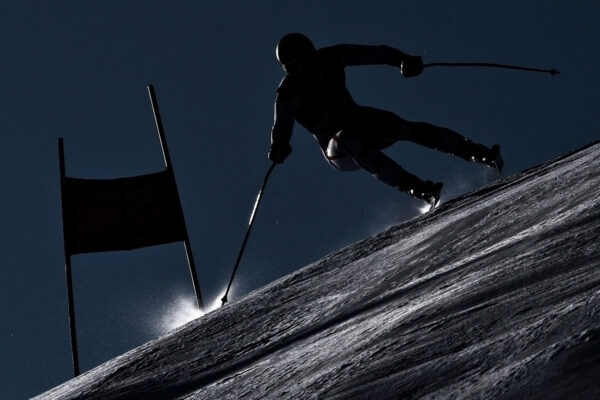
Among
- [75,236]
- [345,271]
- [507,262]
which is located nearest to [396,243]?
[345,271]

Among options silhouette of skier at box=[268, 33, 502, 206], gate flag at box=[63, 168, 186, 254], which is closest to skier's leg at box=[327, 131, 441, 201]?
silhouette of skier at box=[268, 33, 502, 206]

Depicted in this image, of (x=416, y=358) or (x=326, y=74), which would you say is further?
Answer: (x=326, y=74)

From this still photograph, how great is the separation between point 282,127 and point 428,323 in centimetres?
451

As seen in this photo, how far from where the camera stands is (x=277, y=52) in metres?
6.71

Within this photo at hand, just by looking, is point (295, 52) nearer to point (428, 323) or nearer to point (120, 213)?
point (120, 213)

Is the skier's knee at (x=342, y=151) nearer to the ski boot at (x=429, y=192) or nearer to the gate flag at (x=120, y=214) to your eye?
the ski boot at (x=429, y=192)

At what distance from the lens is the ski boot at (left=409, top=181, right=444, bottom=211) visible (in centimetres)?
647

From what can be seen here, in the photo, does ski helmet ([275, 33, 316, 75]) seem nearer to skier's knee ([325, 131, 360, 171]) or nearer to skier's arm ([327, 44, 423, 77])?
skier's arm ([327, 44, 423, 77])

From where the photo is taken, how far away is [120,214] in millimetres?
8539

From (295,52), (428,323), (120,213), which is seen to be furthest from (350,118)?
(428,323)

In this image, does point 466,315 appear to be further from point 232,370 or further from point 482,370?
point 232,370

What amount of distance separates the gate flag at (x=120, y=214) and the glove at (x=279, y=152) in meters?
2.03

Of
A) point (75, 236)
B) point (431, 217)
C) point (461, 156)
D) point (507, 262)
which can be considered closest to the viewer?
point (507, 262)

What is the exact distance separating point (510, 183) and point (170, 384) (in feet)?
8.05
